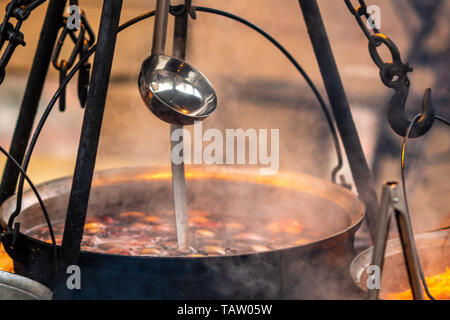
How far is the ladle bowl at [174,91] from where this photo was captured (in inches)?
49.2

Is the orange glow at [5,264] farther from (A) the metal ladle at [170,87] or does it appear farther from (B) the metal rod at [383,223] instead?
(B) the metal rod at [383,223]

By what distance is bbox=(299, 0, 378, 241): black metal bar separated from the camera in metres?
1.63

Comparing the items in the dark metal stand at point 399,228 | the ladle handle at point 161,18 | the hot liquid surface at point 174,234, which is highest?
the ladle handle at point 161,18

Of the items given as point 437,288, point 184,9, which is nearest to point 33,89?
point 184,9

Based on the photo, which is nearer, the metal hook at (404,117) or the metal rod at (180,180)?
the metal hook at (404,117)

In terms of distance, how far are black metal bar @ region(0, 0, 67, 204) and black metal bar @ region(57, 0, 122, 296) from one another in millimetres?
556

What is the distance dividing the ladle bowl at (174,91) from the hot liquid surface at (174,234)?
0.51 metres

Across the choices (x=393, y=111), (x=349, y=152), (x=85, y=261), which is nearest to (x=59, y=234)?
(x=85, y=261)

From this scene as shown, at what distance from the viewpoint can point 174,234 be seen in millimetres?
Answer: 1900

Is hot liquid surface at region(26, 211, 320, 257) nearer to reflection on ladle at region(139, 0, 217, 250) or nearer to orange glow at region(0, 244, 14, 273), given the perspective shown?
orange glow at region(0, 244, 14, 273)

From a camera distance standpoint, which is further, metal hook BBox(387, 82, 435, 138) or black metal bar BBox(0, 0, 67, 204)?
black metal bar BBox(0, 0, 67, 204)

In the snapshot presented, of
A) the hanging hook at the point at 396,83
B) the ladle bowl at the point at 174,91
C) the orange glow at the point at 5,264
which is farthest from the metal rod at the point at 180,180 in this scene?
the orange glow at the point at 5,264

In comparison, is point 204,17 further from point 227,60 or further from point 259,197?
point 259,197

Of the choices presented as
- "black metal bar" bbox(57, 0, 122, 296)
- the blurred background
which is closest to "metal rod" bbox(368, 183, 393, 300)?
"black metal bar" bbox(57, 0, 122, 296)
